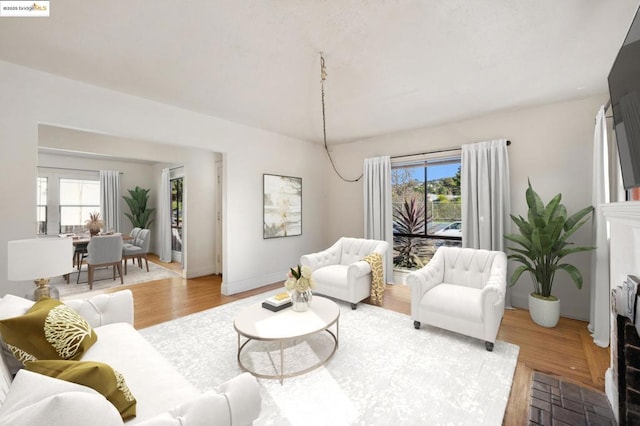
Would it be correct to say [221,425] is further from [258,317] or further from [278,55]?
[278,55]

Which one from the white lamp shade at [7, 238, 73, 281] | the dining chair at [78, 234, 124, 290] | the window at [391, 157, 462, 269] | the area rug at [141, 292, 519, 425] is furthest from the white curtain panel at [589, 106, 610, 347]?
the dining chair at [78, 234, 124, 290]

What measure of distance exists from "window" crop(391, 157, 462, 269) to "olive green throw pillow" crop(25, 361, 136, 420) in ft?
15.2

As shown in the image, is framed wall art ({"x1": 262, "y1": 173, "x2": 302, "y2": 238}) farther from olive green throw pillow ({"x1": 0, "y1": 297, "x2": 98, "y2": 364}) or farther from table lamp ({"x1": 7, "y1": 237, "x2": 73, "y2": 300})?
olive green throw pillow ({"x1": 0, "y1": 297, "x2": 98, "y2": 364})

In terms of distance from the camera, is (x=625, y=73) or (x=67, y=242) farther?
(x=67, y=242)

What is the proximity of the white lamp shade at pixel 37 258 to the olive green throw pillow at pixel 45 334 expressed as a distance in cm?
62

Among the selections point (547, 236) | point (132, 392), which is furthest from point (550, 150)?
point (132, 392)

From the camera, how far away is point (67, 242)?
2.12 m

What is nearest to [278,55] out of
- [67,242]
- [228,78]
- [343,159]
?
[228,78]

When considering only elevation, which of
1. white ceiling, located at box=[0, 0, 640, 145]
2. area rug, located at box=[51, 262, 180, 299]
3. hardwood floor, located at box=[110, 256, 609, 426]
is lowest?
hardwood floor, located at box=[110, 256, 609, 426]

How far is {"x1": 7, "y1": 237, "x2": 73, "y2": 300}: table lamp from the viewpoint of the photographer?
1.96 metres

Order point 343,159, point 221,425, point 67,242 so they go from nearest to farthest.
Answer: point 221,425 < point 67,242 < point 343,159

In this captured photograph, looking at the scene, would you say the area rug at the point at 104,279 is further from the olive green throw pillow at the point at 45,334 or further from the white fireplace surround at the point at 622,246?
the white fireplace surround at the point at 622,246

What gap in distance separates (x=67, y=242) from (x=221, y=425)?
2.04 meters

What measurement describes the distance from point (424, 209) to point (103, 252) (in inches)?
232
